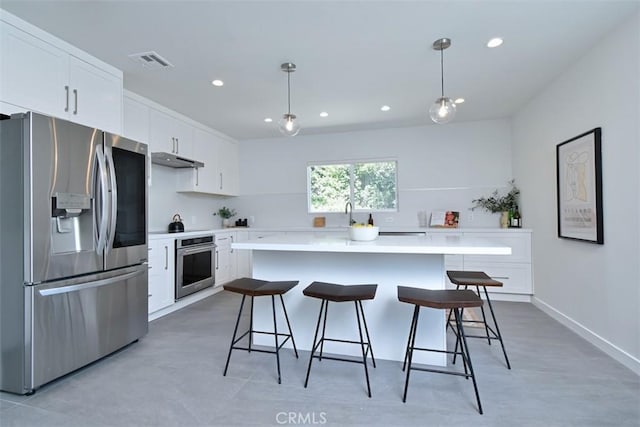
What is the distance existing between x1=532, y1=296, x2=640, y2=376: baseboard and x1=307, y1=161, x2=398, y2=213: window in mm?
2435

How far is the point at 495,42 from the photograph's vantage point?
2.51 meters

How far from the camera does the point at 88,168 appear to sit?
2.26 m

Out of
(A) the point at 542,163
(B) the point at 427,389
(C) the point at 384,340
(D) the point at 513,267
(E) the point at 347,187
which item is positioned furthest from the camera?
(E) the point at 347,187

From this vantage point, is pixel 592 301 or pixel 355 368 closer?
pixel 355 368

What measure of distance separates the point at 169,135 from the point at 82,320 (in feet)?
8.27

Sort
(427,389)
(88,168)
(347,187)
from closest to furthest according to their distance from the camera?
(427,389)
(88,168)
(347,187)

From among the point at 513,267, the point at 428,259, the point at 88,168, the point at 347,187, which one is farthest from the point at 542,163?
the point at 88,168

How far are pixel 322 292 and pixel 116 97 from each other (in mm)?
2593

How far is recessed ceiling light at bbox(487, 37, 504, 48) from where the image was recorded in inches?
97.0

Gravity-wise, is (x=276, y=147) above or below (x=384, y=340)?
above

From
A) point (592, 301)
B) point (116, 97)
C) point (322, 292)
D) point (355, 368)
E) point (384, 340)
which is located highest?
point (116, 97)

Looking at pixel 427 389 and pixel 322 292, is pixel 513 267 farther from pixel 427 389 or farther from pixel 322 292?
pixel 322 292

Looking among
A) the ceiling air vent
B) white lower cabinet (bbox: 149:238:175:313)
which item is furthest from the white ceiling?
white lower cabinet (bbox: 149:238:175:313)

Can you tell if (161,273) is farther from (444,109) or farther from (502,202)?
(502,202)
